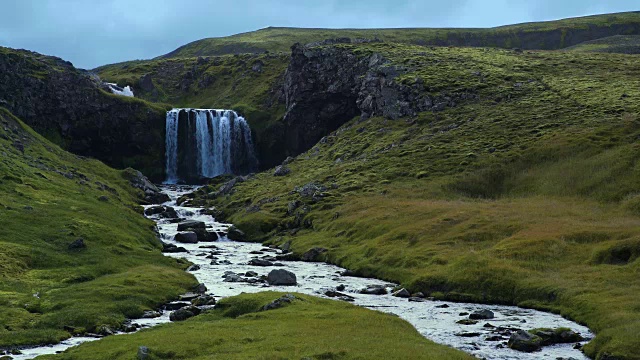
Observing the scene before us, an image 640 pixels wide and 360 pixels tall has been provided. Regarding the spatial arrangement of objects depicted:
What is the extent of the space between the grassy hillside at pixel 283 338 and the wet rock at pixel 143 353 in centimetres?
34

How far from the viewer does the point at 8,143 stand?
114 m

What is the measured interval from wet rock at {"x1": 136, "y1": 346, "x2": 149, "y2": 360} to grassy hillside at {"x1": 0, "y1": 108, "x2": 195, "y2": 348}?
31.1 ft

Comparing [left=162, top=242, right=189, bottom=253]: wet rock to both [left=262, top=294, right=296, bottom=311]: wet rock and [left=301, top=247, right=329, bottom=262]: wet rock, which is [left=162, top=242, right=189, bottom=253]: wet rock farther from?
[left=262, top=294, right=296, bottom=311]: wet rock

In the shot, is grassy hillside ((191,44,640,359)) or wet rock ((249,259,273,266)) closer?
grassy hillside ((191,44,640,359))

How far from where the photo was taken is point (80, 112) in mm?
165750

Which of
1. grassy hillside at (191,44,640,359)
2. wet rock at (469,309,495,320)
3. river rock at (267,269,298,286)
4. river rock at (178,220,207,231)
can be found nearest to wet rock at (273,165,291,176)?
grassy hillside at (191,44,640,359)

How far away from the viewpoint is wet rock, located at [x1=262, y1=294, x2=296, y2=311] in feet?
162

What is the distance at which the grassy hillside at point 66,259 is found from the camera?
47469 millimetres

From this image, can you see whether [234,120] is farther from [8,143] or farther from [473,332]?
[473,332]

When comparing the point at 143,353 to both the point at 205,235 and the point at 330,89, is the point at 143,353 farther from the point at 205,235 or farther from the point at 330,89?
the point at 330,89

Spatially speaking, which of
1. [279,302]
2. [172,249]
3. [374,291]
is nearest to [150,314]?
[279,302]

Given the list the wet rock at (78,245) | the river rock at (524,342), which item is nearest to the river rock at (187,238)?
the wet rock at (78,245)

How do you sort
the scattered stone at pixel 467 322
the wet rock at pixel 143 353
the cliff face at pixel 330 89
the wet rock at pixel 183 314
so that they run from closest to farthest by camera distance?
the wet rock at pixel 143 353
the scattered stone at pixel 467 322
the wet rock at pixel 183 314
the cliff face at pixel 330 89

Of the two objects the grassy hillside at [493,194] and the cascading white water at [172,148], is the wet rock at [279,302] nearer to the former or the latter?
the grassy hillside at [493,194]
